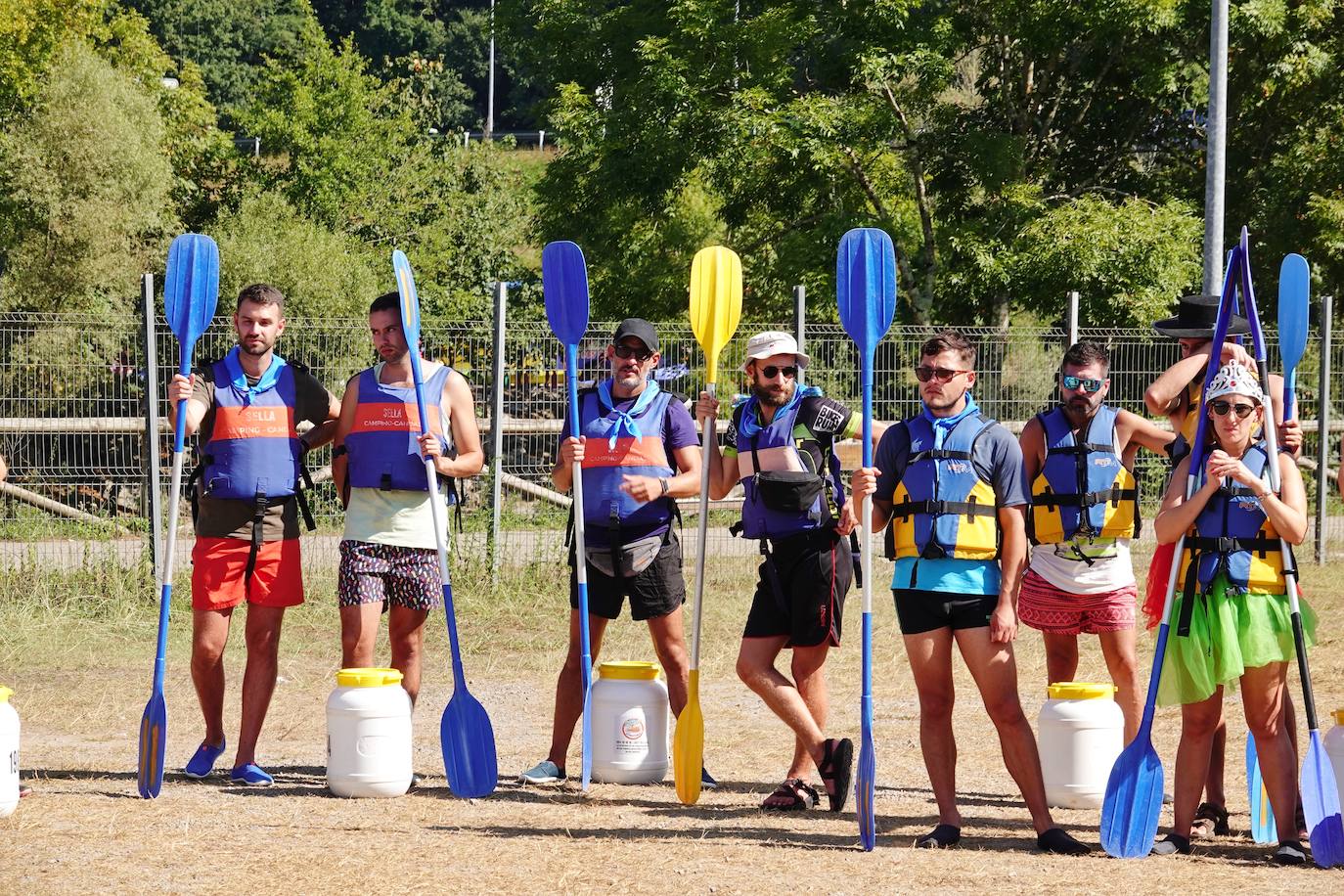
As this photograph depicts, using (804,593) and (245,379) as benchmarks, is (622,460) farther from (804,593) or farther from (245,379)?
(245,379)

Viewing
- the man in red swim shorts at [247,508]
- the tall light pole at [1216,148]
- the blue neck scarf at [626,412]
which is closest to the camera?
the man in red swim shorts at [247,508]

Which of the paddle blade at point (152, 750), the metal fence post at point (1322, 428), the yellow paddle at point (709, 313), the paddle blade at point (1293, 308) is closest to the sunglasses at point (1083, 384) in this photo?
the paddle blade at point (1293, 308)

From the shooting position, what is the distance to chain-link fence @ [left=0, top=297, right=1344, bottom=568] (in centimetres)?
995

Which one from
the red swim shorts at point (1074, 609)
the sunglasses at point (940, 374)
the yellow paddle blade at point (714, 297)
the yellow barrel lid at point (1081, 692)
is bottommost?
the yellow barrel lid at point (1081, 692)

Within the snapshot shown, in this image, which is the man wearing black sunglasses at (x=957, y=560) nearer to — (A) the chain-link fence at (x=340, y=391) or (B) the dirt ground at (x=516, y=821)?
(B) the dirt ground at (x=516, y=821)

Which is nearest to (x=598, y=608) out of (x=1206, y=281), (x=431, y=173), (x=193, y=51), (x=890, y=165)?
(x=1206, y=281)

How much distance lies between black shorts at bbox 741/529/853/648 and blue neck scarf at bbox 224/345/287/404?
2.09 metres

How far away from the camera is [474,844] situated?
5.22 m

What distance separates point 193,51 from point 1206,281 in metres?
52.3

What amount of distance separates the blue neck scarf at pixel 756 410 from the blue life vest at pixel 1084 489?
0.97 m

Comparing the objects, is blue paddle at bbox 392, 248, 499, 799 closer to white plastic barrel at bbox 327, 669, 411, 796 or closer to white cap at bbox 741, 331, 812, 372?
white plastic barrel at bbox 327, 669, 411, 796

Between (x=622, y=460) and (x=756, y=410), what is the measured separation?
2.06ft

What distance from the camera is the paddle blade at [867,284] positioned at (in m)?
5.46

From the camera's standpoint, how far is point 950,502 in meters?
5.11
